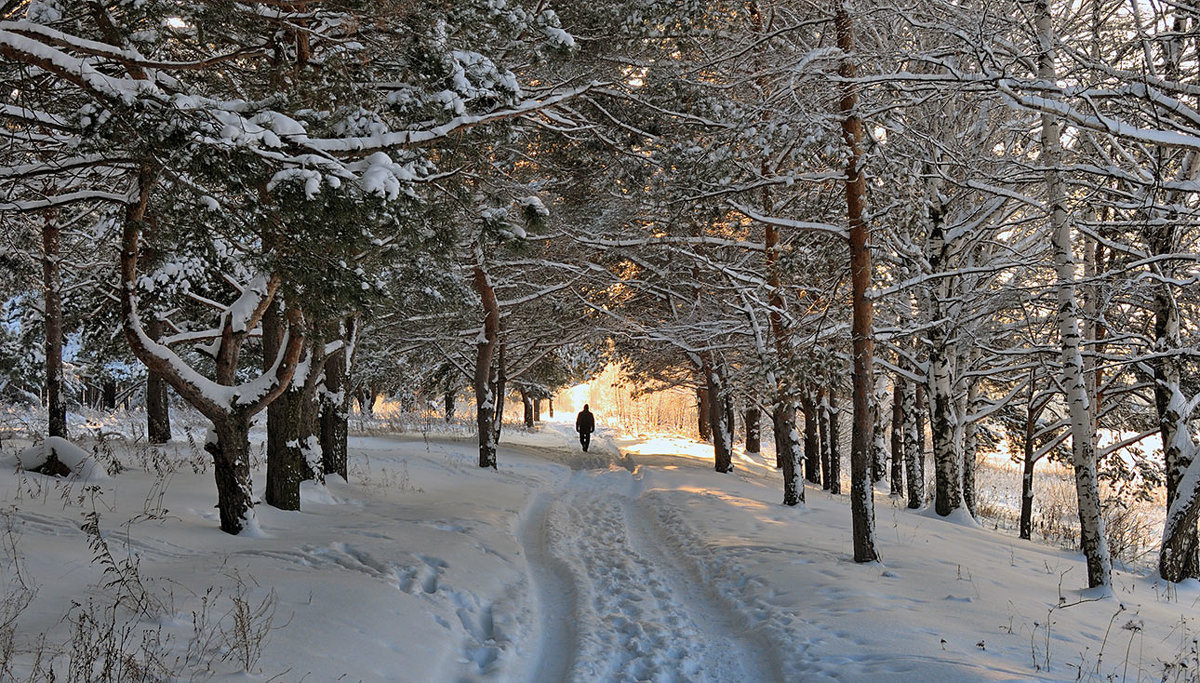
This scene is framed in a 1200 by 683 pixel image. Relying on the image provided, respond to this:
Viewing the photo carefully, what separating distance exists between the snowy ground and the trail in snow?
31 mm

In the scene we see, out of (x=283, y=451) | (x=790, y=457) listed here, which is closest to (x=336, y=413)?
(x=283, y=451)

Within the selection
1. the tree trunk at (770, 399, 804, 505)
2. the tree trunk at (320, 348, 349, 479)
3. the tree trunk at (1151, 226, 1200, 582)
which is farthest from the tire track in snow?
the tree trunk at (1151, 226, 1200, 582)

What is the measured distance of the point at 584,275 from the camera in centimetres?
1647

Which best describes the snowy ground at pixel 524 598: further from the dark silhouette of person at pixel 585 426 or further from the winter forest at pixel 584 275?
the dark silhouette of person at pixel 585 426

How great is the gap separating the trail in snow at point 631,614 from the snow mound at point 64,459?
19.2 ft

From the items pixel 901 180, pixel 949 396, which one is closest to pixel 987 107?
pixel 901 180

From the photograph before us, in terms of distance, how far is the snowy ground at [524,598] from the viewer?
4734 mm

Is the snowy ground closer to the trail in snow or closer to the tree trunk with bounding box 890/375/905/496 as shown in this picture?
the trail in snow

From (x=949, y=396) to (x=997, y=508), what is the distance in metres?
11.6

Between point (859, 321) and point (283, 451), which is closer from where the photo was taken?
point (859, 321)

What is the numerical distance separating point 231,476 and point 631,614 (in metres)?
4.63

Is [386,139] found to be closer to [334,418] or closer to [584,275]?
[334,418]

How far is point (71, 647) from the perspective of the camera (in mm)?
4207

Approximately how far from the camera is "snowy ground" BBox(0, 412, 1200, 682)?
4.73 meters
